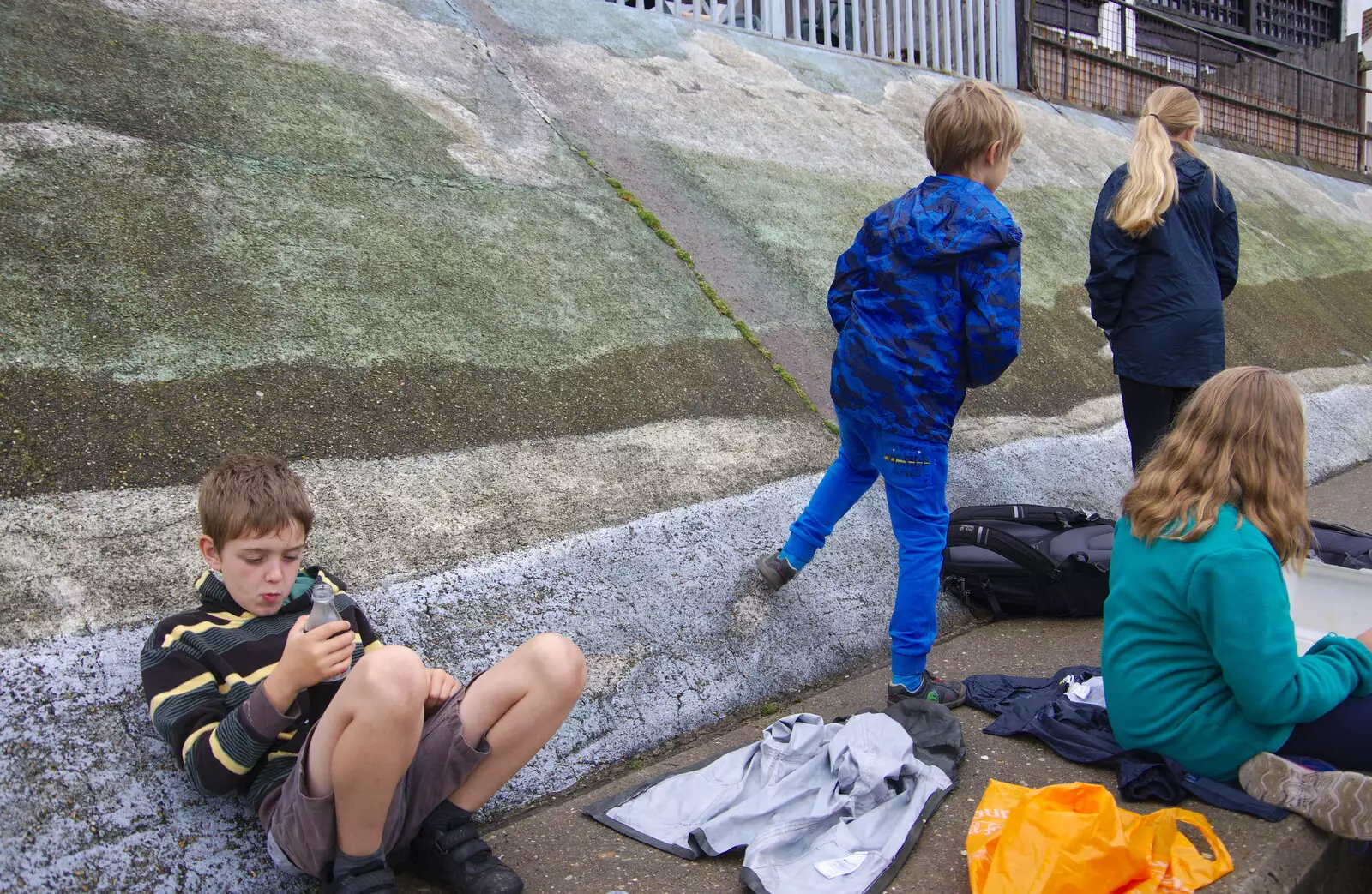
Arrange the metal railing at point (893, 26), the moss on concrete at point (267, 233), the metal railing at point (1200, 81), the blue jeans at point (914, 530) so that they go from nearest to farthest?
the blue jeans at point (914, 530) < the moss on concrete at point (267, 233) < the metal railing at point (893, 26) < the metal railing at point (1200, 81)

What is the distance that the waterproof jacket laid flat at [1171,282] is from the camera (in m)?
4.09

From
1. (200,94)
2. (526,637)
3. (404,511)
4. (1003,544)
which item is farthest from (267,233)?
(1003,544)

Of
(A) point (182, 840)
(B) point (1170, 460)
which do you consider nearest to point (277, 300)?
(A) point (182, 840)

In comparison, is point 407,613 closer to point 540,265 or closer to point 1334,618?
point 540,265

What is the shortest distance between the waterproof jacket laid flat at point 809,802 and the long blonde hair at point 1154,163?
223 centimetres

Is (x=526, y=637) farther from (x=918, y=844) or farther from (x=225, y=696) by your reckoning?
(x=918, y=844)

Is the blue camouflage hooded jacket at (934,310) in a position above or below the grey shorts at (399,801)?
above

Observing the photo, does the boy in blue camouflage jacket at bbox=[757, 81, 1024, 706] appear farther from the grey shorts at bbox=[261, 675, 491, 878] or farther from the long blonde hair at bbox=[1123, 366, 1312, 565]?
the grey shorts at bbox=[261, 675, 491, 878]

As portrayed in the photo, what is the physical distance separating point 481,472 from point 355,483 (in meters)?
0.43

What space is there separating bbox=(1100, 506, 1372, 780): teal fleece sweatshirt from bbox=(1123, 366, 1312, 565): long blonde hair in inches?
1.8

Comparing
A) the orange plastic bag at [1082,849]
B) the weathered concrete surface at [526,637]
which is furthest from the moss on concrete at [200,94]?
the orange plastic bag at [1082,849]

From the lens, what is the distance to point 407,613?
116 inches

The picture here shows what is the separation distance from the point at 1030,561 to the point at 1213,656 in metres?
1.48

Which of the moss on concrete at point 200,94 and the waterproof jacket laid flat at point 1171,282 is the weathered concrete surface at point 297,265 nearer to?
the moss on concrete at point 200,94
